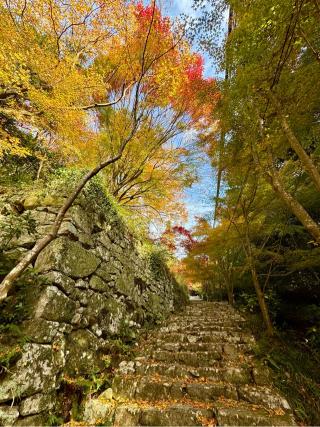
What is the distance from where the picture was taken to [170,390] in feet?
8.66

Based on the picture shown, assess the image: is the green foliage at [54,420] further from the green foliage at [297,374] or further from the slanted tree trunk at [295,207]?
the slanted tree trunk at [295,207]

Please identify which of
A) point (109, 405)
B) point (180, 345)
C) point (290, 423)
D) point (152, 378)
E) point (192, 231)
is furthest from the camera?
point (192, 231)

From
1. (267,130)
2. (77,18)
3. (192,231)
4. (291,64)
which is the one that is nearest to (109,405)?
(267,130)

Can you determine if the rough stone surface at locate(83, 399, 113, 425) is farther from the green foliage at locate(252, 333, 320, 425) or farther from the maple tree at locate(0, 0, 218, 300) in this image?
the maple tree at locate(0, 0, 218, 300)

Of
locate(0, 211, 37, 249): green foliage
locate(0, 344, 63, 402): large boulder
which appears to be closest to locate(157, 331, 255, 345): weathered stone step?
locate(0, 344, 63, 402): large boulder

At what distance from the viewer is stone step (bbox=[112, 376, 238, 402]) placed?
8.38 feet

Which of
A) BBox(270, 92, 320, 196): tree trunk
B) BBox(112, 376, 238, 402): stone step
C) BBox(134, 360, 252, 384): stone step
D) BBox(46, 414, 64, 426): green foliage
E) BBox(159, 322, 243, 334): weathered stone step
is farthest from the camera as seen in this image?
BBox(159, 322, 243, 334): weathered stone step

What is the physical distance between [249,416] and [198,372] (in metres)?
0.97

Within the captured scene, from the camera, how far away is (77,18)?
5.84 m

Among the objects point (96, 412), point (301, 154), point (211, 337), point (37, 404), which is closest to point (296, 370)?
point (211, 337)

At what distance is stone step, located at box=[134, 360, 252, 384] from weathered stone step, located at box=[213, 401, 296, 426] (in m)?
0.49

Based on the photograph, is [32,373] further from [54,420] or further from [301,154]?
[301,154]

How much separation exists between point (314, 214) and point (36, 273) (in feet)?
19.8

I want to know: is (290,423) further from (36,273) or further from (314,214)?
(314,214)
